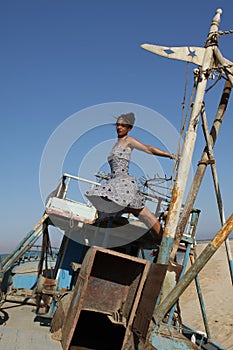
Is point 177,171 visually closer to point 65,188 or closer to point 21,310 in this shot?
point 65,188

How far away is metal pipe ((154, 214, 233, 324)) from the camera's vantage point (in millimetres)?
3801

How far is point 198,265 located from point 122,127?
214 cm

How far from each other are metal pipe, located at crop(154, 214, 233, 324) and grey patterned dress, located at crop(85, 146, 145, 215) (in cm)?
115

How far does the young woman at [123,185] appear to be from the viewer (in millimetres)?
4461

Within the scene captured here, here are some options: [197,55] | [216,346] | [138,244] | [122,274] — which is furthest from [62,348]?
[138,244]

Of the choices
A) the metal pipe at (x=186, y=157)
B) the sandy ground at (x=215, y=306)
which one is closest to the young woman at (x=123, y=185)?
the metal pipe at (x=186, y=157)

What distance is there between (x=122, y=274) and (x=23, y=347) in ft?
5.24

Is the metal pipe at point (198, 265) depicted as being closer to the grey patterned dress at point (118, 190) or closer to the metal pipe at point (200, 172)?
the metal pipe at point (200, 172)

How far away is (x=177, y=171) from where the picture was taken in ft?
16.6

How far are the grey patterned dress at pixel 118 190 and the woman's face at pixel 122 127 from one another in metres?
0.22

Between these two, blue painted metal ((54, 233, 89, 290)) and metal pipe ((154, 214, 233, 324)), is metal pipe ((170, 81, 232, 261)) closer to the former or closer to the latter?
metal pipe ((154, 214, 233, 324))

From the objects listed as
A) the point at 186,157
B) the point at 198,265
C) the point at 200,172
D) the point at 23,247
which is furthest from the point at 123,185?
the point at 23,247

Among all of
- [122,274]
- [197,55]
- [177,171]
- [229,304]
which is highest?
[197,55]

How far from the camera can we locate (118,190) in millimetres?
4469
